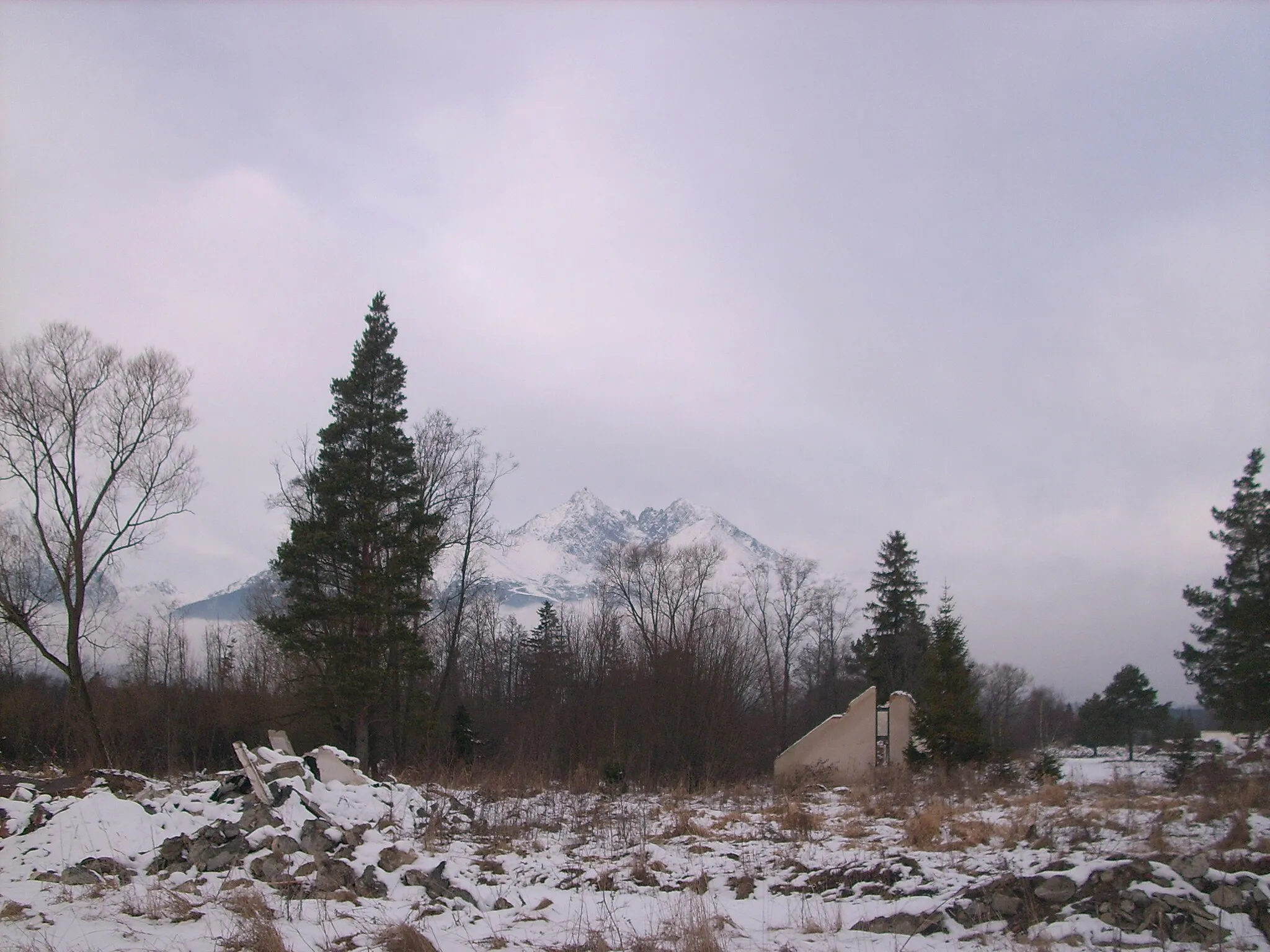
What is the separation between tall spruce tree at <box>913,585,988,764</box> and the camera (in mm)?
19453

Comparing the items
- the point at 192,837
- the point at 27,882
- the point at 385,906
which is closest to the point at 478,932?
the point at 385,906

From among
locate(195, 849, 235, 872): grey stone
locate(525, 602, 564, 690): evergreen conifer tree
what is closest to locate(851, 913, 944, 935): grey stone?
locate(195, 849, 235, 872): grey stone

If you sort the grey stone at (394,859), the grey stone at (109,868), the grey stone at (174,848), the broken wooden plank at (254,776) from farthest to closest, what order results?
the broken wooden plank at (254,776)
the grey stone at (174,848)
the grey stone at (394,859)
the grey stone at (109,868)

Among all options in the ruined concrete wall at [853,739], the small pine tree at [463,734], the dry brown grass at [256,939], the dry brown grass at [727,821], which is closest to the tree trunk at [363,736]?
the small pine tree at [463,734]

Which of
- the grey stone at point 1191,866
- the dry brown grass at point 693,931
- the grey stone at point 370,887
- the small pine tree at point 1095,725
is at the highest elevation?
the grey stone at point 1191,866

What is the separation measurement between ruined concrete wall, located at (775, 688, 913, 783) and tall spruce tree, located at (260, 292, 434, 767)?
11.8 meters

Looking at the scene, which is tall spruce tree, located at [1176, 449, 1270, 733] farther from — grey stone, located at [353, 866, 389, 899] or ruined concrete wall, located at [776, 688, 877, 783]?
grey stone, located at [353, 866, 389, 899]

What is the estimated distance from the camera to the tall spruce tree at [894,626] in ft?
131

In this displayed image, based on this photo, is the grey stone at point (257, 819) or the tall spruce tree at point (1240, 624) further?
the tall spruce tree at point (1240, 624)

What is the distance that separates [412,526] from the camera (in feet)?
86.1

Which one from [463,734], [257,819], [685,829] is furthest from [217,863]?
[463,734]

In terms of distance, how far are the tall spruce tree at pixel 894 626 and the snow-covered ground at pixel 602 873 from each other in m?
26.6

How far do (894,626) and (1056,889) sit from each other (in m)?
36.2

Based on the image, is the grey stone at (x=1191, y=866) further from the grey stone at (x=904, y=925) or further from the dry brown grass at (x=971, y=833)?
the dry brown grass at (x=971, y=833)
